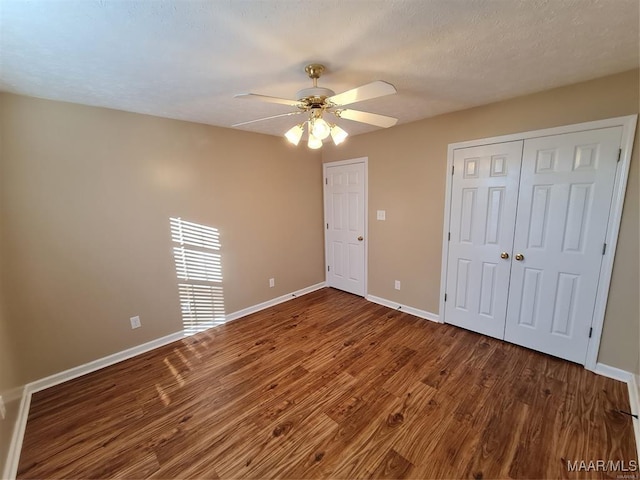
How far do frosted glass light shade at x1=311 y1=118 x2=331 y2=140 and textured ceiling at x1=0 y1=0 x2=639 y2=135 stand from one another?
37 cm

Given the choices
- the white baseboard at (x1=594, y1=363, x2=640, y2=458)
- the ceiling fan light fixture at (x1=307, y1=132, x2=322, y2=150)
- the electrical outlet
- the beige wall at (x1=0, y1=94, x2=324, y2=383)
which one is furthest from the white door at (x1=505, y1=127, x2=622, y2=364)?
the electrical outlet

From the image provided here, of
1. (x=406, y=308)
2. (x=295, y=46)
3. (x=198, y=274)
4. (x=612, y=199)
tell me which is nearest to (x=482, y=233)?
(x=612, y=199)

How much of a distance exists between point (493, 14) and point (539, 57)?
677mm

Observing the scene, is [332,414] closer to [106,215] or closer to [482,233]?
[482,233]

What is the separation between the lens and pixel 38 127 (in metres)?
2.02

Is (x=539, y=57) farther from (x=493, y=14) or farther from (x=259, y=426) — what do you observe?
(x=259, y=426)

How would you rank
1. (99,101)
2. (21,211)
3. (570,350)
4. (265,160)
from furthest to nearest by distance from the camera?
(265,160) → (570,350) → (99,101) → (21,211)

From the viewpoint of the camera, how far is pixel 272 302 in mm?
3725

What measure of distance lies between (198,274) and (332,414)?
2040 millimetres

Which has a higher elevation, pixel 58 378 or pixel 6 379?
pixel 6 379

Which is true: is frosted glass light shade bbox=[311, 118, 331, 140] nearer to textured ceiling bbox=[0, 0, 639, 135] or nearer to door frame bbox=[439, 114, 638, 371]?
textured ceiling bbox=[0, 0, 639, 135]

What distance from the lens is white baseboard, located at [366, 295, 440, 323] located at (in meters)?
3.17

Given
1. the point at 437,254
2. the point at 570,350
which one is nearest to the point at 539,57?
the point at 437,254

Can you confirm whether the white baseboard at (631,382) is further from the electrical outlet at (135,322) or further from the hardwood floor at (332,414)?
the electrical outlet at (135,322)
